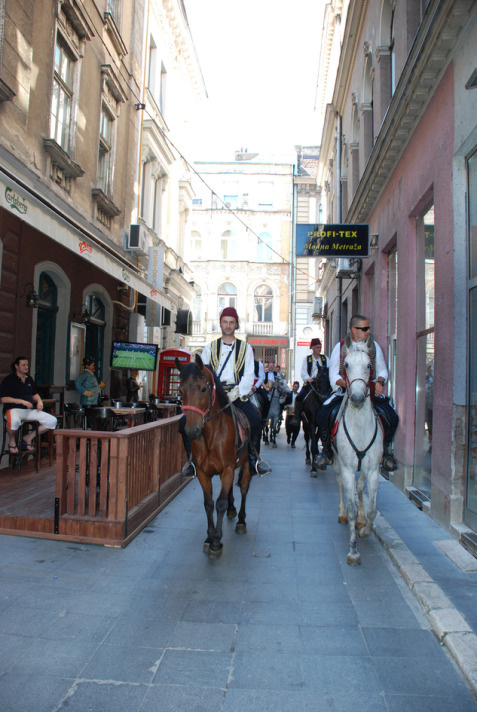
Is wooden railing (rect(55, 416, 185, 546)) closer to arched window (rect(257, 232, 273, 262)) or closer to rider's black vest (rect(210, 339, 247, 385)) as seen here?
rider's black vest (rect(210, 339, 247, 385))

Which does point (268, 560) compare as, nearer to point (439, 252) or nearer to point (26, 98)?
point (439, 252)

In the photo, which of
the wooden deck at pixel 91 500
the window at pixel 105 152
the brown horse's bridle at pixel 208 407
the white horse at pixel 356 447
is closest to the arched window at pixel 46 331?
the window at pixel 105 152

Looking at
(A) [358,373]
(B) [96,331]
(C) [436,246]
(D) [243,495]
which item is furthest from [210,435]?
(B) [96,331]

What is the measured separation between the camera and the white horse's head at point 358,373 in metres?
4.78

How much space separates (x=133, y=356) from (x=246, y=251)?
1174 inches

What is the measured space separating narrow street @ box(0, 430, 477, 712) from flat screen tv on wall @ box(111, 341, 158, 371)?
7.06m

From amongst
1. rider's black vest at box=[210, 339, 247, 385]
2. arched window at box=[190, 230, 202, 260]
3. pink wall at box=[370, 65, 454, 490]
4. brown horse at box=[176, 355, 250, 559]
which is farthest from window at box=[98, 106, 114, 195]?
arched window at box=[190, 230, 202, 260]

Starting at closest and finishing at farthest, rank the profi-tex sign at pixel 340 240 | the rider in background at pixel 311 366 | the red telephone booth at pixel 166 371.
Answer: the rider in background at pixel 311 366 → the profi-tex sign at pixel 340 240 → the red telephone booth at pixel 166 371

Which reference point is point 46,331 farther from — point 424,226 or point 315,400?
point 424,226

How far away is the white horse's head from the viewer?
4775mm

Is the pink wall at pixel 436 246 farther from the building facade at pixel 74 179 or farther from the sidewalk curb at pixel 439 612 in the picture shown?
the building facade at pixel 74 179

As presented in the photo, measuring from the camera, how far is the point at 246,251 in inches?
1626

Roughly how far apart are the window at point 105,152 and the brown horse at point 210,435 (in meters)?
9.40

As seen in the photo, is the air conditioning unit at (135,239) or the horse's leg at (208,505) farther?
the air conditioning unit at (135,239)
